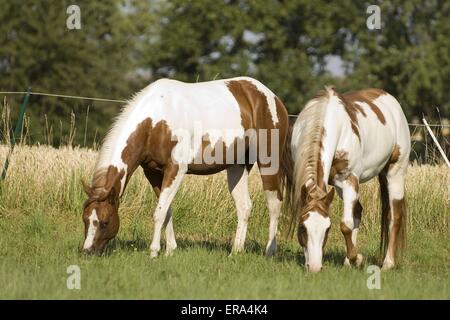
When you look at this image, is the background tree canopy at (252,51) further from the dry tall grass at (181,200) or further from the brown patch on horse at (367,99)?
the brown patch on horse at (367,99)

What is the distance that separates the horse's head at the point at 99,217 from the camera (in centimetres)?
793

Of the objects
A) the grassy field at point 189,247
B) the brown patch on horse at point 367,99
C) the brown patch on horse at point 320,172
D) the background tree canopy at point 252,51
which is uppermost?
the background tree canopy at point 252,51

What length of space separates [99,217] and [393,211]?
3572 millimetres

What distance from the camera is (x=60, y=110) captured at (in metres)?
36.2

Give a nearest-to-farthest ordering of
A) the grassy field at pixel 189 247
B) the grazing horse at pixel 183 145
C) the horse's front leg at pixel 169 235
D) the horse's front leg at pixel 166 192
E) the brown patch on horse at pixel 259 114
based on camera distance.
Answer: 1. the grassy field at pixel 189 247
2. the grazing horse at pixel 183 145
3. the horse's front leg at pixel 166 192
4. the horse's front leg at pixel 169 235
5. the brown patch on horse at pixel 259 114

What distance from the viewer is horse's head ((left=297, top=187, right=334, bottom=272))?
712cm

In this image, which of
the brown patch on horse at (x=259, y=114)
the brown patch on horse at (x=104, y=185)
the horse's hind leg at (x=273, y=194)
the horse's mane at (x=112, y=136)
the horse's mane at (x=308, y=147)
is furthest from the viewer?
the horse's hind leg at (x=273, y=194)

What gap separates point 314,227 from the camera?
281 inches

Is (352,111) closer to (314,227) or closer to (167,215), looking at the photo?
(314,227)

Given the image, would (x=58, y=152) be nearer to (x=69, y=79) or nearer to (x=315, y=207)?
(x=315, y=207)

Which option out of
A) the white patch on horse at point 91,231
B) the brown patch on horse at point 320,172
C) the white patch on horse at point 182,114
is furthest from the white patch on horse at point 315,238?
the white patch on horse at point 91,231

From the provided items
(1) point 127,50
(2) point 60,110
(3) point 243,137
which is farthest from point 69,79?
(3) point 243,137

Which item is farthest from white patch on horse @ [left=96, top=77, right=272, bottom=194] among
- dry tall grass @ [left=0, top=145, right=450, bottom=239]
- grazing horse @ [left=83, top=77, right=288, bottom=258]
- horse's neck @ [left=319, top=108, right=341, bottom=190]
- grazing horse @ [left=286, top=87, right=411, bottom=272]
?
dry tall grass @ [left=0, top=145, right=450, bottom=239]

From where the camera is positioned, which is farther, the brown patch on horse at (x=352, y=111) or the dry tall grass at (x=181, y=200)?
the dry tall grass at (x=181, y=200)
